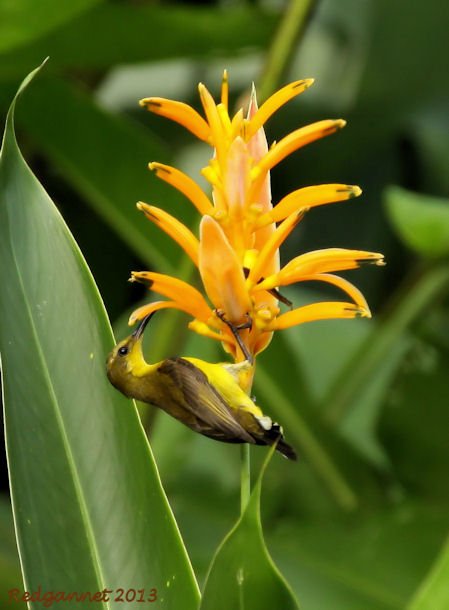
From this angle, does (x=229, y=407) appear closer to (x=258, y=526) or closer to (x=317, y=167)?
(x=258, y=526)

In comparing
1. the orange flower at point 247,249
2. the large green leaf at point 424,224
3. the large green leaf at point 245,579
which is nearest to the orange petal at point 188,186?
the orange flower at point 247,249

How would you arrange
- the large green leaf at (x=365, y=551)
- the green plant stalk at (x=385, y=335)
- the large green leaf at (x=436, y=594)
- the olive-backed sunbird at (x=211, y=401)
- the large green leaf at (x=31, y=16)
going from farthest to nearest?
1. the green plant stalk at (x=385, y=335)
2. the large green leaf at (x=365, y=551)
3. the large green leaf at (x=31, y=16)
4. the large green leaf at (x=436, y=594)
5. the olive-backed sunbird at (x=211, y=401)

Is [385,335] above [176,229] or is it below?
below

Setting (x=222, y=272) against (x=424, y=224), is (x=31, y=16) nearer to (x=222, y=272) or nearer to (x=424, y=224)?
(x=424, y=224)

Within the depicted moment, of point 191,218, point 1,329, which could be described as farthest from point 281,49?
point 1,329

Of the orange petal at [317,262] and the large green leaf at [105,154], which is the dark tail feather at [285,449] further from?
the large green leaf at [105,154]

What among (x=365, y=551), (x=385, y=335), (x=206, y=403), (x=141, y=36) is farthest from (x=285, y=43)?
(x=206, y=403)
